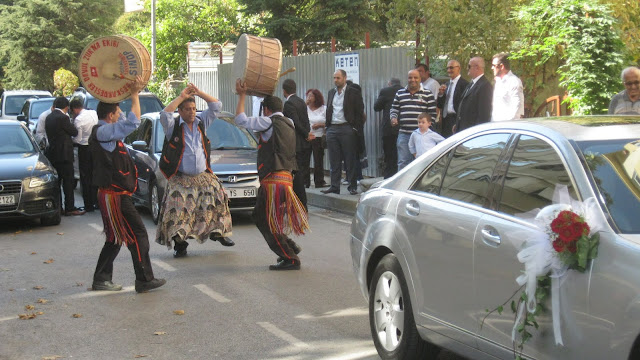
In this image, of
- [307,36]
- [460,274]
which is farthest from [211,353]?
[307,36]

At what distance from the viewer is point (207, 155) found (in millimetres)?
9812

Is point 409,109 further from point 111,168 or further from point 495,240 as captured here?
point 495,240

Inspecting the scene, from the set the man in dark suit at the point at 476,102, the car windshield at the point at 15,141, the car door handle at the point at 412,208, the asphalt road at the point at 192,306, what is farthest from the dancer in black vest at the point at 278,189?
the car windshield at the point at 15,141

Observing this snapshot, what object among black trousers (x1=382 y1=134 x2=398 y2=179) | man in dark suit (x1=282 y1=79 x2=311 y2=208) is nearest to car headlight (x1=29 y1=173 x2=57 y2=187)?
man in dark suit (x1=282 y1=79 x2=311 y2=208)

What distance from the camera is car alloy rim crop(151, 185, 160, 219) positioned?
13.2 m

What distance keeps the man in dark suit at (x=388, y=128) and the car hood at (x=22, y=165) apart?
5.30 meters

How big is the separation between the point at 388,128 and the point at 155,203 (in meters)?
4.10

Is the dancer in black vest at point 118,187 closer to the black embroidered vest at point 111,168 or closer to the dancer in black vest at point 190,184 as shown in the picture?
the black embroidered vest at point 111,168

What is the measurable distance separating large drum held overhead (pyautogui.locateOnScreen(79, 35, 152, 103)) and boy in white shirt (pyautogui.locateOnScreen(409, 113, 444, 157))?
4.95m

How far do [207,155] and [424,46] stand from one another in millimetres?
6420

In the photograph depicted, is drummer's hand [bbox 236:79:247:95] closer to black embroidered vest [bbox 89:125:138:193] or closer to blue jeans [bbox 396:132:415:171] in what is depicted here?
black embroidered vest [bbox 89:125:138:193]

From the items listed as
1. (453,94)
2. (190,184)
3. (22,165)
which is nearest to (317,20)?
(453,94)

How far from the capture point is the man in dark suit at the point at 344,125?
14930 mm

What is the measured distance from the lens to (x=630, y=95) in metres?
9.57
